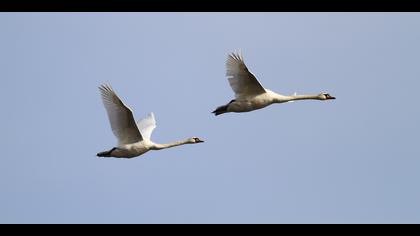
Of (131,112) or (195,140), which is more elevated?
(131,112)

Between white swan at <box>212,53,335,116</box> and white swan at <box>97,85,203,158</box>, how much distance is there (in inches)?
115

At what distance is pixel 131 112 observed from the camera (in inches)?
1823

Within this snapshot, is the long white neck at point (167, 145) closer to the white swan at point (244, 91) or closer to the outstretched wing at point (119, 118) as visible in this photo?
the outstretched wing at point (119, 118)

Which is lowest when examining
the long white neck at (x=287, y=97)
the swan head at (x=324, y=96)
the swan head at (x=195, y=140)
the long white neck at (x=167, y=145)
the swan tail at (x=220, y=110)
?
the long white neck at (x=167, y=145)

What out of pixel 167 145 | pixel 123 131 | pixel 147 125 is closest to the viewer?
pixel 123 131

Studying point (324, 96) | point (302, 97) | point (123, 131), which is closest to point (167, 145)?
point (123, 131)

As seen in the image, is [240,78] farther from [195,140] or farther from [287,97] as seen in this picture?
[195,140]

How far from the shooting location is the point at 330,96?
166ft

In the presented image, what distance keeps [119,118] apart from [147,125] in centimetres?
519

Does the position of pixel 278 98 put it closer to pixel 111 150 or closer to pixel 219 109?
pixel 219 109

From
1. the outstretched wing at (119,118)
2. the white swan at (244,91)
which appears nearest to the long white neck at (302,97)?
the white swan at (244,91)

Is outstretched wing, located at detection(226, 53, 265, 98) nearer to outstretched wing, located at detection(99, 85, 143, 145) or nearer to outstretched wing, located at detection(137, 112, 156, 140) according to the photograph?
outstretched wing, located at detection(99, 85, 143, 145)

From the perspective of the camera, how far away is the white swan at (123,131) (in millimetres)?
46438

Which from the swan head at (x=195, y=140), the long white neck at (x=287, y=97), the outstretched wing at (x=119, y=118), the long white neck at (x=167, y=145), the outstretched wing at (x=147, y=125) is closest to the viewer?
the outstretched wing at (x=119, y=118)
